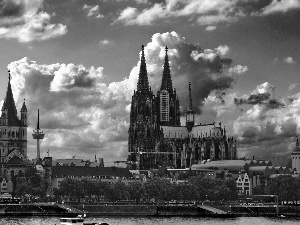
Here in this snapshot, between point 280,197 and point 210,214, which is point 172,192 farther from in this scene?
point 210,214

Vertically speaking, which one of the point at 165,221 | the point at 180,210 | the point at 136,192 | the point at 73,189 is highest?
the point at 73,189

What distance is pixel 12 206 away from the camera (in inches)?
6161

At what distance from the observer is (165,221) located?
137875 mm

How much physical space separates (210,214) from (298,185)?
41612 millimetres

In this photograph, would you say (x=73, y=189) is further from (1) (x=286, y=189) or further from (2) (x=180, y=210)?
(1) (x=286, y=189)

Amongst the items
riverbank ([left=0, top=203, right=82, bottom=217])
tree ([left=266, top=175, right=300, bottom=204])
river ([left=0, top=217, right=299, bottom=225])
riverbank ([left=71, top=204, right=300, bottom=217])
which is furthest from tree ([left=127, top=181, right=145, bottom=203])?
river ([left=0, top=217, right=299, bottom=225])

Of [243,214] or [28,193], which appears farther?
[28,193]

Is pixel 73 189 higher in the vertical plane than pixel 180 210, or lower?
higher

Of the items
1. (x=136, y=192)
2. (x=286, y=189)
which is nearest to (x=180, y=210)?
(x=136, y=192)

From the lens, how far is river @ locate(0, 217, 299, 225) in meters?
132

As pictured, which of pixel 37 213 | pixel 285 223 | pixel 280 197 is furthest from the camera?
pixel 280 197

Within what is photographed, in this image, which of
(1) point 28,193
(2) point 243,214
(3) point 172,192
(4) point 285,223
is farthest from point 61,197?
(4) point 285,223

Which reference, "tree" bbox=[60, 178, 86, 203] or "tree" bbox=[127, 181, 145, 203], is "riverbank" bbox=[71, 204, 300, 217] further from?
"tree" bbox=[127, 181, 145, 203]

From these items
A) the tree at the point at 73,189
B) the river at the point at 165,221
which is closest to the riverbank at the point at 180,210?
the river at the point at 165,221
